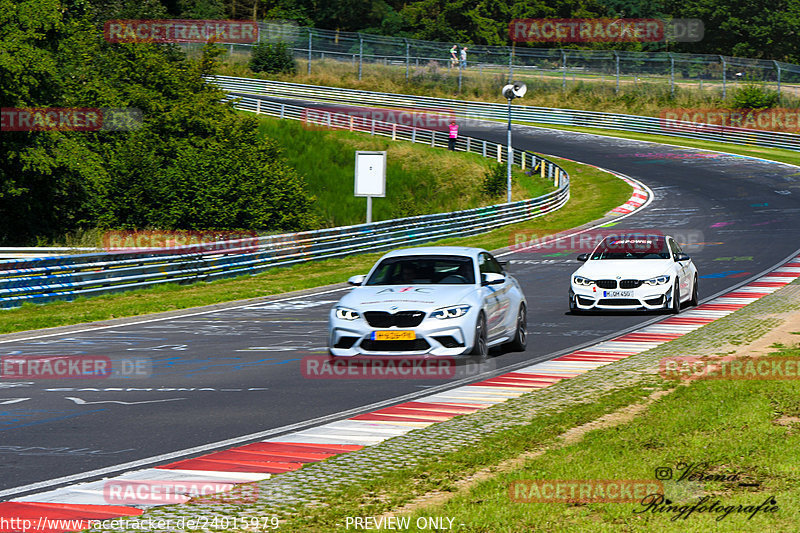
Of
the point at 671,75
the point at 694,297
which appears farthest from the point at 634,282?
the point at 671,75

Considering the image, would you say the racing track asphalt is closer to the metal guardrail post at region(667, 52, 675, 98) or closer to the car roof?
the car roof

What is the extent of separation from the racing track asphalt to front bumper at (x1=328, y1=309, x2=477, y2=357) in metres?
0.49

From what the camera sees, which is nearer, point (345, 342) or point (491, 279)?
point (345, 342)

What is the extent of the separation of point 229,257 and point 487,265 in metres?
14.7

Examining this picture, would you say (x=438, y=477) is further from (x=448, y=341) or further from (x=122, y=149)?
(x=122, y=149)

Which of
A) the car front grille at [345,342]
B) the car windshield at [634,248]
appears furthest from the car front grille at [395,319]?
the car windshield at [634,248]

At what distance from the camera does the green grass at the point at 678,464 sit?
5.83 m

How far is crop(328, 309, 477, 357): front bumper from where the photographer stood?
12594mm

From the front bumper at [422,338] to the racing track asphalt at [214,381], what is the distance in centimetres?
49

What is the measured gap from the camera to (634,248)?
2012 centimetres

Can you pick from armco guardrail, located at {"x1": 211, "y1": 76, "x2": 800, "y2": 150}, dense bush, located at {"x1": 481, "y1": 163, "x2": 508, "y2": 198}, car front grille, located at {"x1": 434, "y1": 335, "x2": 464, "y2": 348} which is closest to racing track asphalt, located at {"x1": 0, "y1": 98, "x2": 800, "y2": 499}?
car front grille, located at {"x1": 434, "y1": 335, "x2": 464, "y2": 348}

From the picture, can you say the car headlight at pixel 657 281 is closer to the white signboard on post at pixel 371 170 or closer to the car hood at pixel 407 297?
the car hood at pixel 407 297

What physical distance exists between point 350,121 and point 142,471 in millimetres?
54662

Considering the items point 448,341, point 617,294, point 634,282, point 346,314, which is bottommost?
point 617,294
